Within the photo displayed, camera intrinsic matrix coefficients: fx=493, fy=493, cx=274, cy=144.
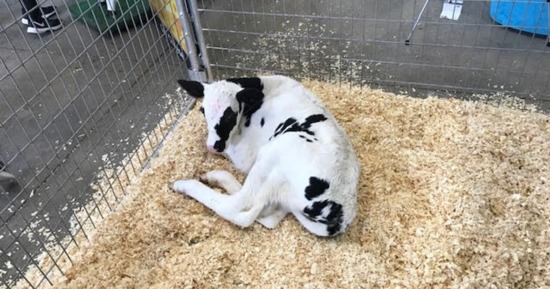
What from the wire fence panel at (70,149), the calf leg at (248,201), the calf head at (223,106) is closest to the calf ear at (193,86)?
the calf head at (223,106)

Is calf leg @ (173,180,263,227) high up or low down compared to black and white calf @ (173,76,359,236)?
down

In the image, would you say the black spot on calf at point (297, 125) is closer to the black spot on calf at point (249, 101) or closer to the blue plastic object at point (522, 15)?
the black spot on calf at point (249, 101)

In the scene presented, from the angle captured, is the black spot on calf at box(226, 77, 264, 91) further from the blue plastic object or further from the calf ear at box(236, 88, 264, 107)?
the blue plastic object

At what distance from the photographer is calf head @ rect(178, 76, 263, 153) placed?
2697mm

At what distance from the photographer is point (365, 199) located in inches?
104

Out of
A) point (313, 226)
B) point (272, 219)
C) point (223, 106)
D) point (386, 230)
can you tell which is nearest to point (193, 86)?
point (223, 106)

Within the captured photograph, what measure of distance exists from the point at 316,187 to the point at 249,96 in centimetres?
68

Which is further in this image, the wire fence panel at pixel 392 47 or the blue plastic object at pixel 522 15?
the blue plastic object at pixel 522 15

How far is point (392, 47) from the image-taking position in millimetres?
4152

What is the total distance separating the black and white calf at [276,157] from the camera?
235 cm

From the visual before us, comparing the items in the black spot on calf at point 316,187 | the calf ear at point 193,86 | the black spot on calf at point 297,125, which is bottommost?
the black spot on calf at point 316,187

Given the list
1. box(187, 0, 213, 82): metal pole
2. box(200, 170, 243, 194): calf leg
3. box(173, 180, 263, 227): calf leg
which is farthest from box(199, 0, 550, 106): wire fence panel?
box(173, 180, 263, 227): calf leg

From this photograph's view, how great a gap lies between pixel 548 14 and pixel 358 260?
2.61 m

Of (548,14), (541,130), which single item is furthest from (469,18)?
(541,130)
